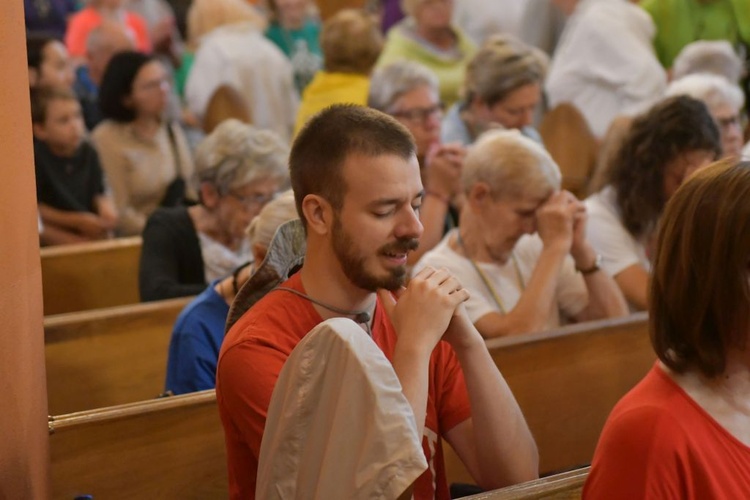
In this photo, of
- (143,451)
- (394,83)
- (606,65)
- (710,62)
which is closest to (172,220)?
(394,83)

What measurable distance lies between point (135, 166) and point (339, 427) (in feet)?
13.0

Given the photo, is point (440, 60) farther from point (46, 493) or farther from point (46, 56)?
point (46, 493)

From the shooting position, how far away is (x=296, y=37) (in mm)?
6531

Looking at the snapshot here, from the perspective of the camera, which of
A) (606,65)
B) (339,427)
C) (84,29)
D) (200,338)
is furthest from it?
(84,29)

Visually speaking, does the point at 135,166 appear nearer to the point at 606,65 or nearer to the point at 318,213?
the point at 606,65

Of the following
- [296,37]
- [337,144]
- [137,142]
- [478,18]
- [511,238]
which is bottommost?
[137,142]

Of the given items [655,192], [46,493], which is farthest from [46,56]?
[46,493]

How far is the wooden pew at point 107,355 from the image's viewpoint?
3211 mm

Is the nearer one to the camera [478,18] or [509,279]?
[509,279]

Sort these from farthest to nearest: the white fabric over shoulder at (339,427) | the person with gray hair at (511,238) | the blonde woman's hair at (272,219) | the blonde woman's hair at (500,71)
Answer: the blonde woman's hair at (500,71), the person with gray hair at (511,238), the blonde woman's hair at (272,219), the white fabric over shoulder at (339,427)

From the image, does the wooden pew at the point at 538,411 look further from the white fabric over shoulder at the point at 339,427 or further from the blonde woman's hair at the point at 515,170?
the white fabric over shoulder at the point at 339,427

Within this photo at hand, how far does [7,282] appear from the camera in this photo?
1.74 meters

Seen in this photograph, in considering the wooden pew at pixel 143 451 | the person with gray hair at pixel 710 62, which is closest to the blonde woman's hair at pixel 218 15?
the person with gray hair at pixel 710 62

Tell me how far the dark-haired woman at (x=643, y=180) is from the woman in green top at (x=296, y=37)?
3042 millimetres
